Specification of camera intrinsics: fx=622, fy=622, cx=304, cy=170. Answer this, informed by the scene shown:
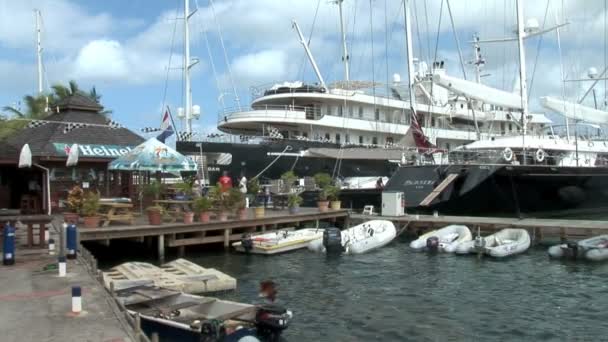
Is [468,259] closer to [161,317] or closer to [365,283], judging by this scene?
[365,283]

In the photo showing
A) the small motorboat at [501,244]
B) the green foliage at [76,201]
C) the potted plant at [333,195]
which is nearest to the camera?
the green foliage at [76,201]

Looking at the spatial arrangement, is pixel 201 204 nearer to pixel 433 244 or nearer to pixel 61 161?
pixel 61 161

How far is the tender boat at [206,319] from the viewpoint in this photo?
9656 mm

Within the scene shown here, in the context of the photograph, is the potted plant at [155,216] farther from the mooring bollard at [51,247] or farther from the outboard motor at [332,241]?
the outboard motor at [332,241]

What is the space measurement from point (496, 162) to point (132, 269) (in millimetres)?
19535

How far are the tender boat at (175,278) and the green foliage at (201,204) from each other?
175 inches

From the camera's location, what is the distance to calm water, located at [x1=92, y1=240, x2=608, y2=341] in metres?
11.8

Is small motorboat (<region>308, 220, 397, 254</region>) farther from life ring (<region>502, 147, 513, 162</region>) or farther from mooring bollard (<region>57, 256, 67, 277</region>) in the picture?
mooring bollard (<region>57, 256, 67, 277</region>)

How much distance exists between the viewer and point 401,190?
97.3 feet

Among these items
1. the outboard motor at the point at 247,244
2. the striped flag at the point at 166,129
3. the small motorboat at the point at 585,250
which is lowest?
the small motorboat at the point at 585,250

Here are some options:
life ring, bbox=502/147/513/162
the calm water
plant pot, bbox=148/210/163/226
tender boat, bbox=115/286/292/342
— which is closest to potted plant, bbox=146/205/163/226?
plant pot, bbox=148/210/163/226

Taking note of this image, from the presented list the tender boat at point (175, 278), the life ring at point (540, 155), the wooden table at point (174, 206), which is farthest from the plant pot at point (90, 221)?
the life ring at point (540, 155)

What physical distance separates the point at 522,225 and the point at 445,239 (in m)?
3.34

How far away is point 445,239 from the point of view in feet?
73.0
